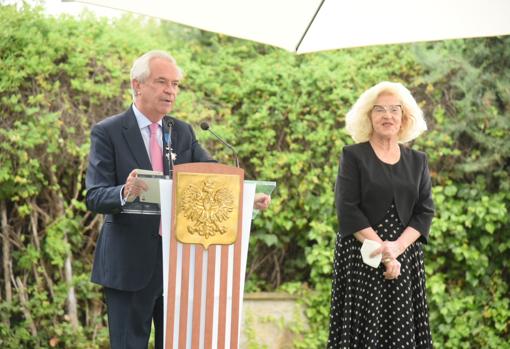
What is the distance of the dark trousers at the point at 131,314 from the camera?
3.34m

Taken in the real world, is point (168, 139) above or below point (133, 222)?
above

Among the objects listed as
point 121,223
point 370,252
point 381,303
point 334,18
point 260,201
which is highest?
point 334,18

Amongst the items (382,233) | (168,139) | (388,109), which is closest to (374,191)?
(382,233)

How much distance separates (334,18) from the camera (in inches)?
165

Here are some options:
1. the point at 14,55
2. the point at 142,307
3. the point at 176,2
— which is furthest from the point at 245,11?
the point at 14,55

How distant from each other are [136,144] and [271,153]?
2.68 metres

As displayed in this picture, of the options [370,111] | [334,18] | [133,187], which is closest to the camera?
[133,187]

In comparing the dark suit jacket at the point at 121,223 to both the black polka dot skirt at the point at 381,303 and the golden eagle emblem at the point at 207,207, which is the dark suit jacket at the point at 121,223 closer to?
the golden eagle emblem at the point at 207,207

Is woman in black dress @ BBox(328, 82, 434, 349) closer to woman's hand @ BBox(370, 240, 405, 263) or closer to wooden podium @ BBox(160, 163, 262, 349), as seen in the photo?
woman's hand @ BBox(370, 240, 405, 263)

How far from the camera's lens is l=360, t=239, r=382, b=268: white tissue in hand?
3814 millimetres

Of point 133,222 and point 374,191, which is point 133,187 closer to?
point 133,222

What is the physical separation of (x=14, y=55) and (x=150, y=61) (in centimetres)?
227

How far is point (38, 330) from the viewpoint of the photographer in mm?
5445

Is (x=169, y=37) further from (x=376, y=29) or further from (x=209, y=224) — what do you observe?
(x=209, y=224)
